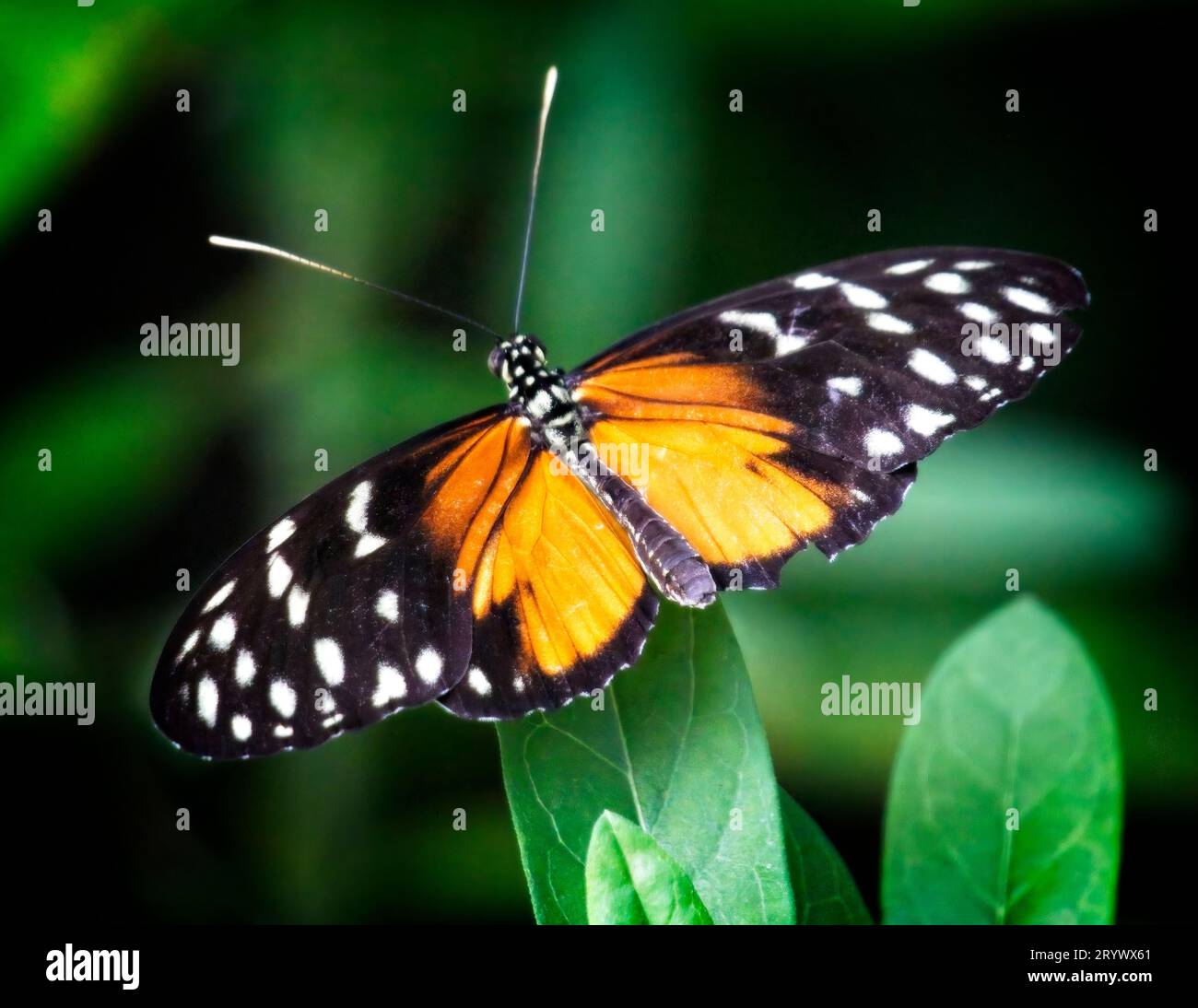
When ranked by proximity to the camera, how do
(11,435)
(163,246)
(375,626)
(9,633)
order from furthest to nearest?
(163,246)
(11,435)
(9,633)
(375,626)

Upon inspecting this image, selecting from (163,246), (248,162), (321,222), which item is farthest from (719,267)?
(163,246)


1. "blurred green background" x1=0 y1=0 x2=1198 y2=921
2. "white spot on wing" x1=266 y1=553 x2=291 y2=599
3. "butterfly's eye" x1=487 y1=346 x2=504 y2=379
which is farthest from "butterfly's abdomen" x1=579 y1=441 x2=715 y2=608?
"blurred green background" x1=0 y1=0 x2=1198 y2=921

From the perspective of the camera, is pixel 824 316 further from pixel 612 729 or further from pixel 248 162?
pixel 248 162

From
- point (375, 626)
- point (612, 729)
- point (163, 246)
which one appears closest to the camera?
point (612, 729)

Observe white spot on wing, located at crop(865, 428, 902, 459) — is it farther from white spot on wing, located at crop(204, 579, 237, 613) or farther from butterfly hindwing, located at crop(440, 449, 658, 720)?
white spot on wing, located at crop(204, 579, 237, 613)

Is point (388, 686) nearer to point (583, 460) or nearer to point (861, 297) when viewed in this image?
point (583, 460)

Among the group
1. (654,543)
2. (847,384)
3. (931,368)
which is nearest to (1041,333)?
(931,368)

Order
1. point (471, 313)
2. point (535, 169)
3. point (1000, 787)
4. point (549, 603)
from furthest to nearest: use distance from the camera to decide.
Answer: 1. point (471, 313)
2. point (535, 169)
3. point (549, 603)
4. point (1000, 787)
